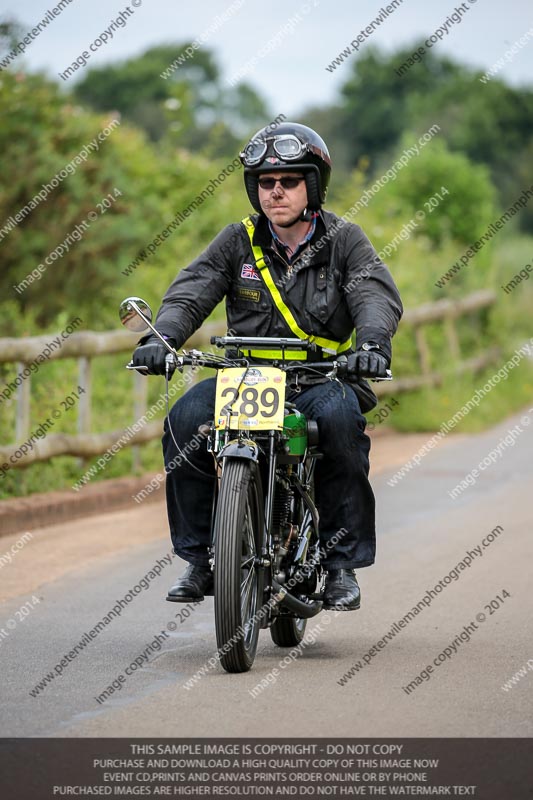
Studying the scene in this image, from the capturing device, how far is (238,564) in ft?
19.3

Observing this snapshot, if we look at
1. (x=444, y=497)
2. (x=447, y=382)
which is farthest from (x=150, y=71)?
(x=444, y=497)

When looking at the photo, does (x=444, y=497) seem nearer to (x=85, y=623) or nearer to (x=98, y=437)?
(x=98, y=437)

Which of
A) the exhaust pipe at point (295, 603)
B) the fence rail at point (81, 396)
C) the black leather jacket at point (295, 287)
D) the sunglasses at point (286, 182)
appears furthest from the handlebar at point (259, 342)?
the fence rail at point (81, 396)

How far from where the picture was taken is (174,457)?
6.46 meters

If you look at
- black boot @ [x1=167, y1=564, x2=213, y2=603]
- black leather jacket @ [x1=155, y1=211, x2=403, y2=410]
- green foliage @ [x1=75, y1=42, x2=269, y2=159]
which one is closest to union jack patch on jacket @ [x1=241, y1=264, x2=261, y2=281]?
black leather jacket @ [x1=155, y1=211, x2=403, y2=410]

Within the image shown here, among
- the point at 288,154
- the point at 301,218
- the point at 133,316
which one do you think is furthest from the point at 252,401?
the point at 288,154

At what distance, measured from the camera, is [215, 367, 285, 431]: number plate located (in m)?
6.14

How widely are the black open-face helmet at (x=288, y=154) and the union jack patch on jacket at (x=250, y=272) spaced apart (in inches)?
14.2

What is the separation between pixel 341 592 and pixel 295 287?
135 cm

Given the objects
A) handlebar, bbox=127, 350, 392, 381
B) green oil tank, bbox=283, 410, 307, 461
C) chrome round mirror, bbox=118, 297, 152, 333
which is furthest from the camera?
green oil tank, bbox=283, 410, 307, 461

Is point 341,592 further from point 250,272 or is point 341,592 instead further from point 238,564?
point 250,272

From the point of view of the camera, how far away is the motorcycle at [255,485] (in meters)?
5.91

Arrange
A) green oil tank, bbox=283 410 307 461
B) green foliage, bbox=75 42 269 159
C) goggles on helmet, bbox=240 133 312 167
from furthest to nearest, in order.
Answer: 1. green foliage, bbox=75 42 269 159
2. goggles on helmet, bbox=240 133 312 167
3. green oil tank, bbox=283 410 307 461

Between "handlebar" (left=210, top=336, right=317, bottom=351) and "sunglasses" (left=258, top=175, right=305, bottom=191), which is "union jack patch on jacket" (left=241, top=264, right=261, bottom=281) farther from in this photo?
"handlebar" (left=210, top=336, right=317, bottom=351)
